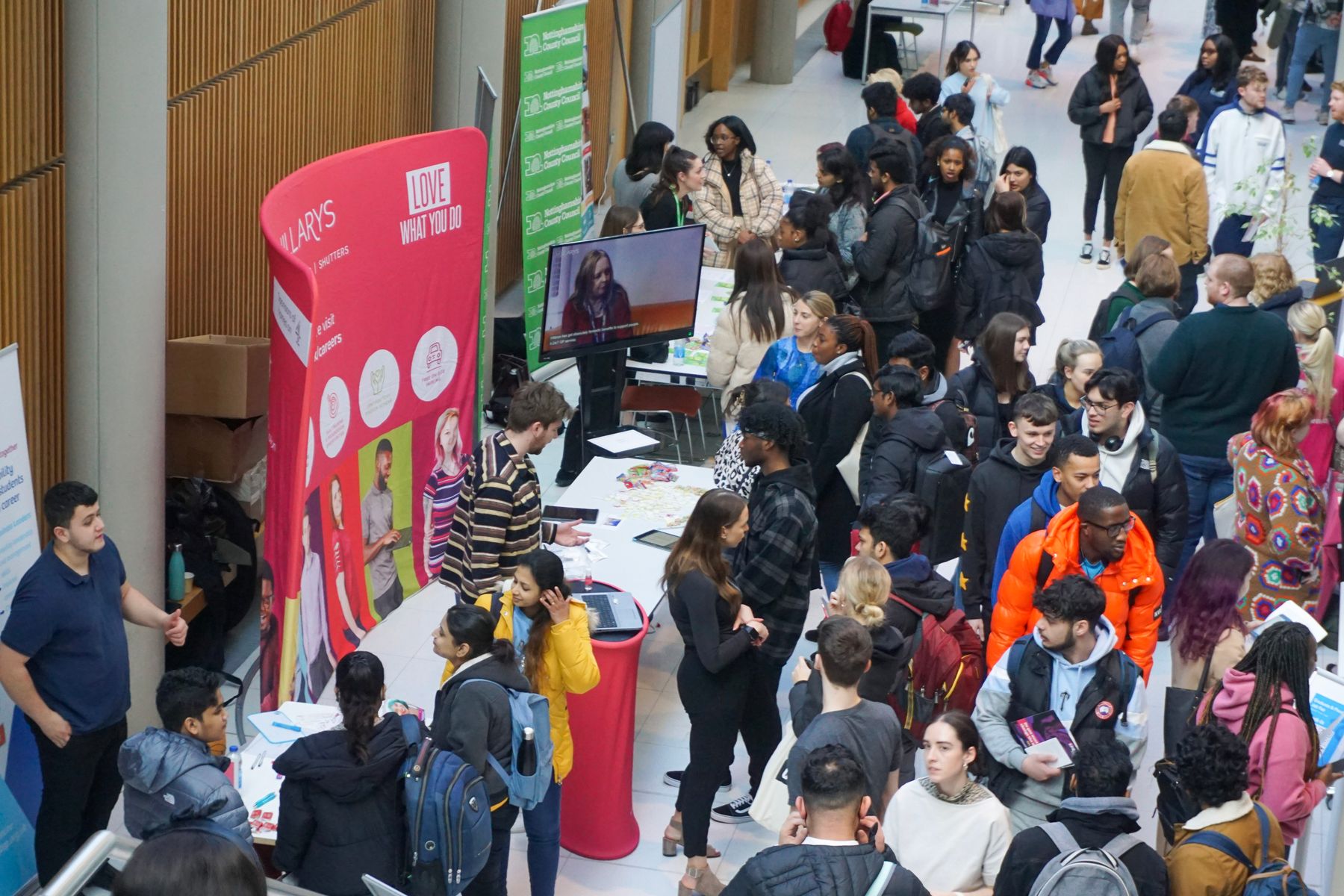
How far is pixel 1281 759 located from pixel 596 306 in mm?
4500

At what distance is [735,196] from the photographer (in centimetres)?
968

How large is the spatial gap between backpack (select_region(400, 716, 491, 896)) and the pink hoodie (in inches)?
84.7

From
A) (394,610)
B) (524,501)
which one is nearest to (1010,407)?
(524,501)

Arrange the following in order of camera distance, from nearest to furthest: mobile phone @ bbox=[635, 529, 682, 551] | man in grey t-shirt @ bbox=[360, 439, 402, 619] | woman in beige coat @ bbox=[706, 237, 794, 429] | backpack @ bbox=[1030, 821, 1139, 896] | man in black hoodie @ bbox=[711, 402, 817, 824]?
1. backpack @ bbox=[1030, 821, 1139, 896]
2. man in black hoodie @ bbox=[711, 402, 817, 824]
3. mobile phone @ bbox=[635, 529, 682, 551]
4. man in grey t-shirt @ bbox=[360, 439, 402, 619]
5. woman in beige coat @ bbox=[706, 237, 794, 429]

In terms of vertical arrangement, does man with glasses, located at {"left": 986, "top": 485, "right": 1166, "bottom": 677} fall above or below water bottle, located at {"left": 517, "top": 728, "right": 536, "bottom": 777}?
above

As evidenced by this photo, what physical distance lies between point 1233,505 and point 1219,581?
1.94 metres

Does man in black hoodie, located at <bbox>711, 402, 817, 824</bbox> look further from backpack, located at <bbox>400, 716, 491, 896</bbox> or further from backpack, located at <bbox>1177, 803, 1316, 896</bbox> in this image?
backpack, located at <bbox>1177, 803, 1316, 896</bbox>

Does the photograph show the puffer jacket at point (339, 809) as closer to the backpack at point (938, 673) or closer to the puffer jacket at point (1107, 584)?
the backpack at point (938, 673)

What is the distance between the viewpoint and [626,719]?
18.3 ft

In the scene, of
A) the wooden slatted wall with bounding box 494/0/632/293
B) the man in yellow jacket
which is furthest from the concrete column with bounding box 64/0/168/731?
the man in yellow jacket

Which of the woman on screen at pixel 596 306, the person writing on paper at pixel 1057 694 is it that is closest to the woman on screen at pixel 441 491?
the woman on screen at pixel 596 306

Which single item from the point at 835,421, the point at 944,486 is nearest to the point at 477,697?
the point at 944,486

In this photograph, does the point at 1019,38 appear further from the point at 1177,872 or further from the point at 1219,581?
the point at 1177,872

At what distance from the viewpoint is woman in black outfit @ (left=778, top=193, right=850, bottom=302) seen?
8.26 meters
